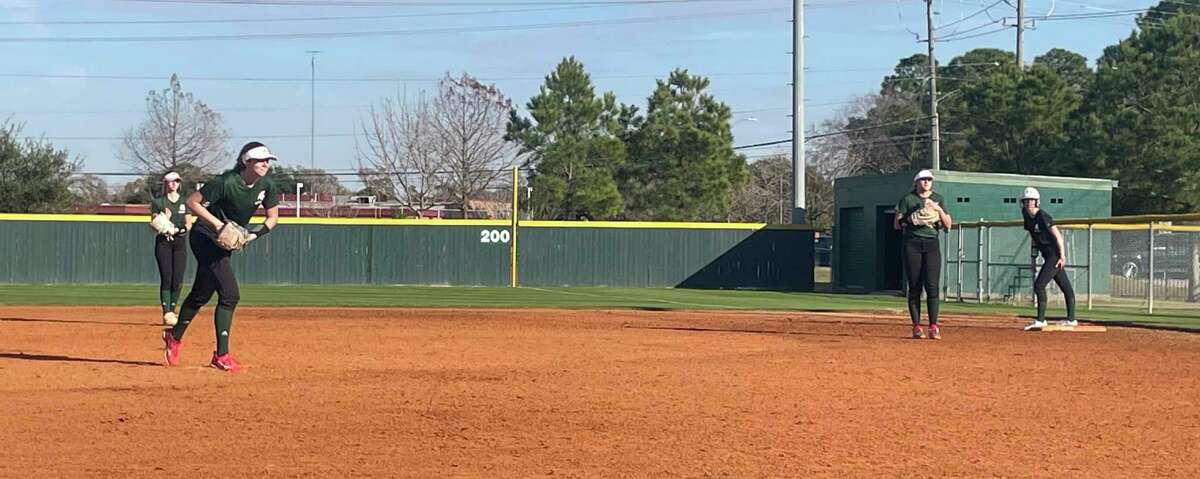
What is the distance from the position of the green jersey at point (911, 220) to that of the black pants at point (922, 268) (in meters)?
0.06

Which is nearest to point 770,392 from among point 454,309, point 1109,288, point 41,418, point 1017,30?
point 41,418

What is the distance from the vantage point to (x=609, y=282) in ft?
126

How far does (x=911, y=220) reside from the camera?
14.2 m

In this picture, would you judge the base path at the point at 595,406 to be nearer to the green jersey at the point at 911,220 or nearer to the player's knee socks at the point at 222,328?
the player's knee socks at the point at 222,328

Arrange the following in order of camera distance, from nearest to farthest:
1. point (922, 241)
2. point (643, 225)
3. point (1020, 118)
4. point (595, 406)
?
1. point (595, 406)
2. point (922, 241)
3. point (643, 225)
4. point (1020, 118)

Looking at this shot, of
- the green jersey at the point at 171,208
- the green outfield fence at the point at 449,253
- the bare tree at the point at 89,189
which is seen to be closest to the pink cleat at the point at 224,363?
the green jersey at the point at 171,208

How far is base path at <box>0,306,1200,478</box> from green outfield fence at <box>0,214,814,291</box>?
21.8 metres

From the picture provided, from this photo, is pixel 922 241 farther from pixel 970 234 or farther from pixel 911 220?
pixel 970 234

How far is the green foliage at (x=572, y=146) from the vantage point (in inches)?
1994

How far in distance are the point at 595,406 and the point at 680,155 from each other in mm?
44282

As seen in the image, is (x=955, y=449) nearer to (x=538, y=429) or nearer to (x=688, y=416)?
(x=688, y=416)

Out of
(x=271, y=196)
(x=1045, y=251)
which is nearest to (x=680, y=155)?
(x=1045, y=251)

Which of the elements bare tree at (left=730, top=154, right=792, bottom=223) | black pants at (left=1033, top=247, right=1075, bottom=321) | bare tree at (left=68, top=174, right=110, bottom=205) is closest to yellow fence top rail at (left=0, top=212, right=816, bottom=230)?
bare tree at (left=68, top=174, right=110, bottom=205)

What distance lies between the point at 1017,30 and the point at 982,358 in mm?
56199
